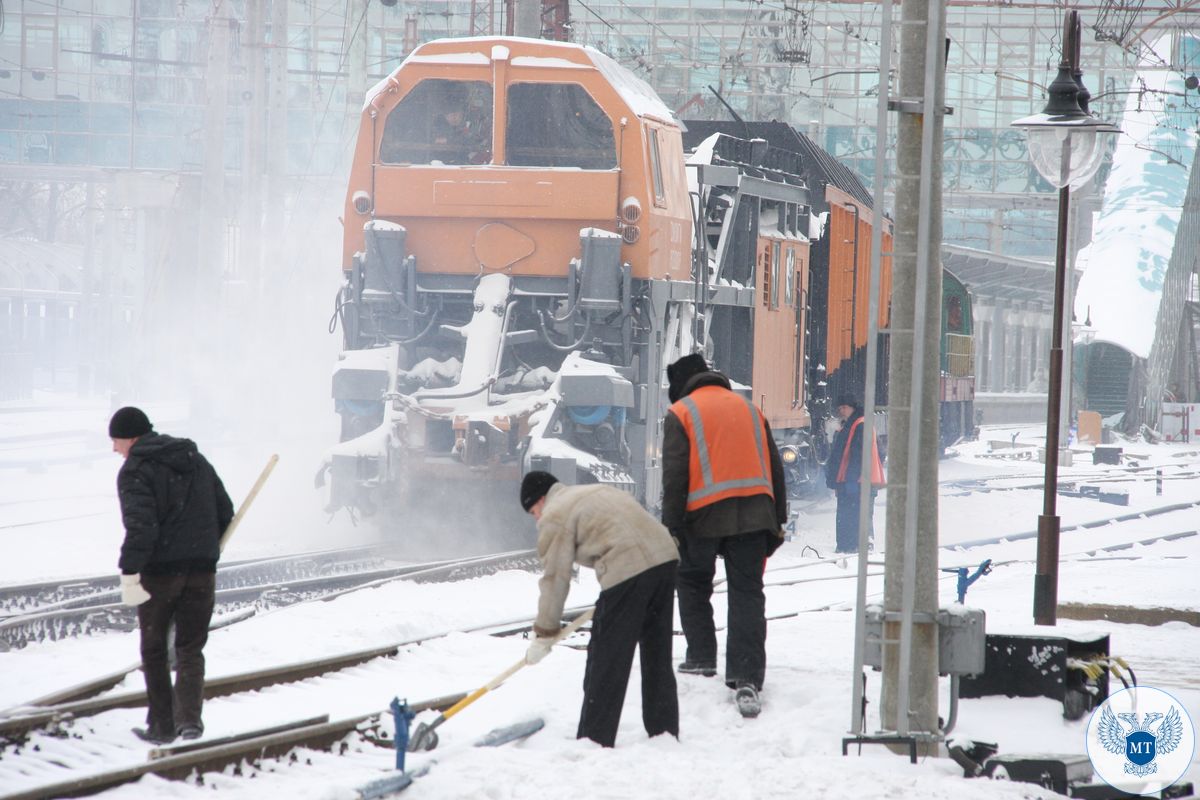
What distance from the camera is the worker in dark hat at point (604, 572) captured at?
6039 mm

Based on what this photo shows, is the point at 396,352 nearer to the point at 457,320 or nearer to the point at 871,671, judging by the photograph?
the point at 457,320

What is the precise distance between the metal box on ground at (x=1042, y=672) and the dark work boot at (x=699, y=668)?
119cm

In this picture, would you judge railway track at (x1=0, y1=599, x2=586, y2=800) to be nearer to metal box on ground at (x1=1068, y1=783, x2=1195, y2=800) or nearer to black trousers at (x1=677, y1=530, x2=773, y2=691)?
black trousers at (x1=677, y1=530, x2=773, y2=691)

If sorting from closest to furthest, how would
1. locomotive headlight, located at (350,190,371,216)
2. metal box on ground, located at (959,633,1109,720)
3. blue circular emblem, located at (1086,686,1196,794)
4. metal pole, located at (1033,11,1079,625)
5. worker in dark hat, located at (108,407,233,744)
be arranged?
blue circular emblem, located at (1086,686,1196,794)
worker in dark hat, located at (108,407,233,744)
metal box on ground, located at (959,633,1109,720)
metal pole, located at (1033,11,1079,625)
locomotive headlight, located at (350,190,371,216)

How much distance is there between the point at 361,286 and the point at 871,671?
6.56 meters

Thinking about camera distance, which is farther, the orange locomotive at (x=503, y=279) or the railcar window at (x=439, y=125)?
the railcar window at (x=439, y=125)

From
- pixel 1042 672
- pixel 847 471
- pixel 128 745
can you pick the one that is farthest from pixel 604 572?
pixel 847 471

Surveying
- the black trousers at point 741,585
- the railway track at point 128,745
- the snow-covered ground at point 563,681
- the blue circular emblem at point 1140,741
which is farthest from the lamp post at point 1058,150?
the railway track at point 128,745

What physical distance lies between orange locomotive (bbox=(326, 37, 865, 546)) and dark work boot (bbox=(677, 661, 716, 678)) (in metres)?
4.73

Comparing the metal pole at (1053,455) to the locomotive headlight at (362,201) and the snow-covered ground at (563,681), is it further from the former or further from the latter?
the locomotive headlight at (362,201)

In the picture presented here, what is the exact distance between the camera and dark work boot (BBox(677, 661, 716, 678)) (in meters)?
7.35

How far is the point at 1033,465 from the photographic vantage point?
30.1 metres

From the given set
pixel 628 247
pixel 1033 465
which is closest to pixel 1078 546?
pixel 628 247

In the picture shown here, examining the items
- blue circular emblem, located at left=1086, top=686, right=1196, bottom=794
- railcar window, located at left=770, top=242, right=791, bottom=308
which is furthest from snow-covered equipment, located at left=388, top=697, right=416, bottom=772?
railcar window, located at left=770, top=242, right=791, bottom=308
